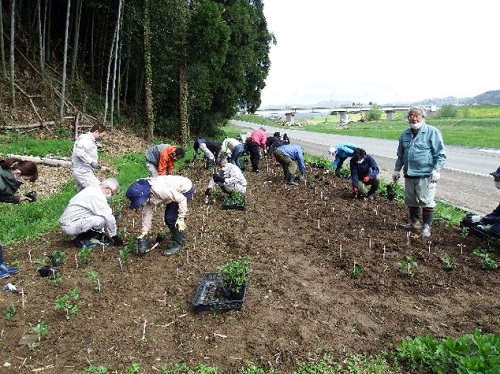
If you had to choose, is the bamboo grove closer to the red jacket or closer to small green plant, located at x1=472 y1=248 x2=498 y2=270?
the red jacket

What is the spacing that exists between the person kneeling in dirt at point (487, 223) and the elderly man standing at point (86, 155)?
5.64 meters

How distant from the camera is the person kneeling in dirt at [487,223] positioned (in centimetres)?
506

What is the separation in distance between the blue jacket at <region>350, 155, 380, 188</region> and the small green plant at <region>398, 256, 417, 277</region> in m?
3.64

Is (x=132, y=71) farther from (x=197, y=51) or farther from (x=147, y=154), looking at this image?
(x=147, y=154)

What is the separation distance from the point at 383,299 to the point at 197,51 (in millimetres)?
14731

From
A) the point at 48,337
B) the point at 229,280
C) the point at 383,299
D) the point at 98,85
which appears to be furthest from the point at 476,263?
the point at 98,85

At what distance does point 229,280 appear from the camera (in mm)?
3869

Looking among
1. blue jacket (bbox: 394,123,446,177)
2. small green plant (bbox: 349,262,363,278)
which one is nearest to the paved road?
blue jacket (bbox: 394,123,446,177)

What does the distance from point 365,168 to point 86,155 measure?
208 inches

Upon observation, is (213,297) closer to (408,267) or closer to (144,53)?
(408,267)

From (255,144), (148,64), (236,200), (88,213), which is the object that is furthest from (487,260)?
(148,64)

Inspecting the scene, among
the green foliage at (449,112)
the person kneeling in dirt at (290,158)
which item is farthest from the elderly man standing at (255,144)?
the green foliage at (449,112)

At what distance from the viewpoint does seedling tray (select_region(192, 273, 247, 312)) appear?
360cm

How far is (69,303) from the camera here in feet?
12.6
